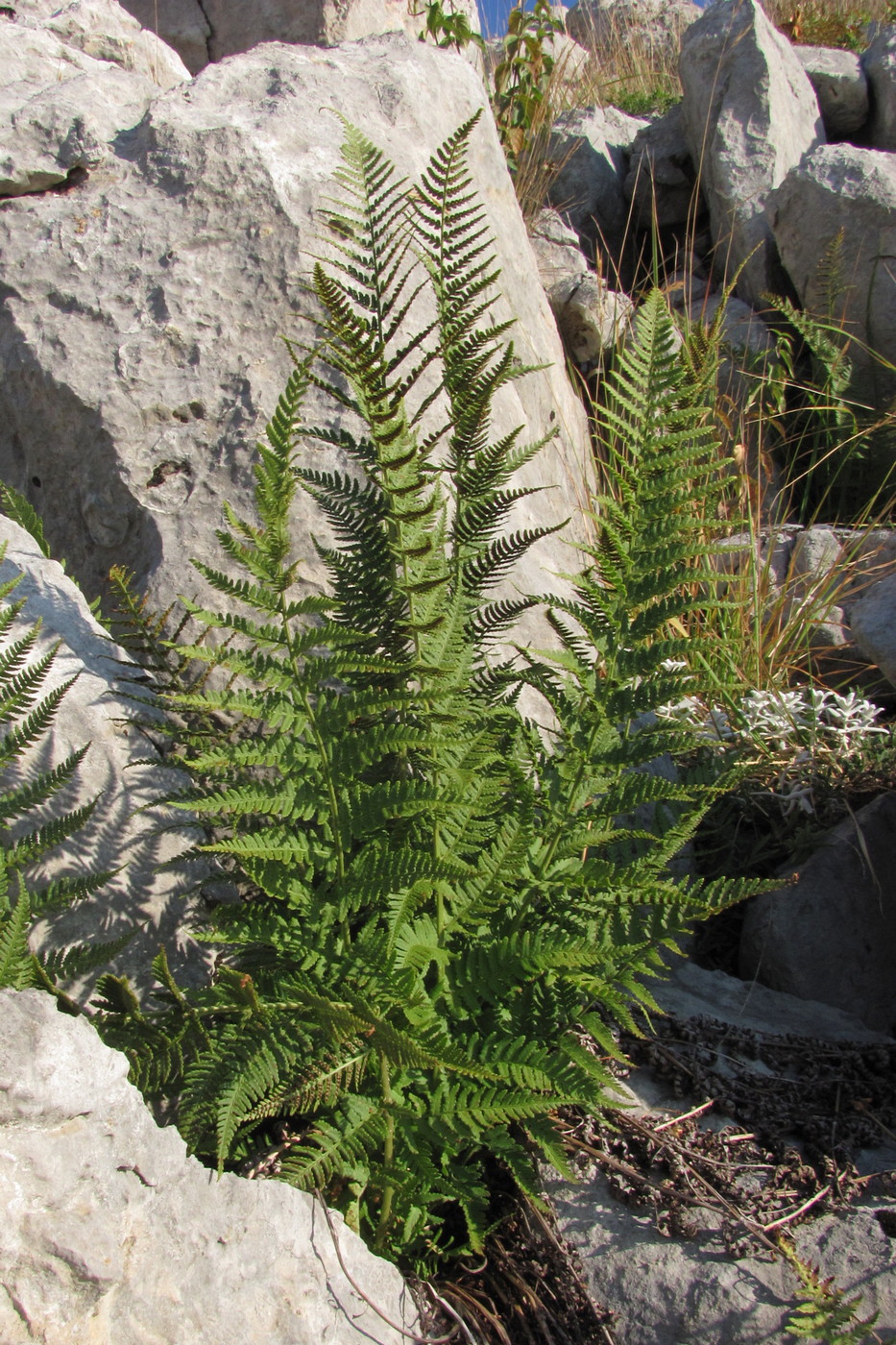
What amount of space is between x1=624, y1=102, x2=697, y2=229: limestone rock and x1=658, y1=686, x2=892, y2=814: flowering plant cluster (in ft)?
16.1

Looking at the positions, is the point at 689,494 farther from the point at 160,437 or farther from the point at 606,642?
the point at 160,437

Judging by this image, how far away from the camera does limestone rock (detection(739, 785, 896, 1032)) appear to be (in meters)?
2.65

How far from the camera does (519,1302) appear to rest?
1658 millimetres

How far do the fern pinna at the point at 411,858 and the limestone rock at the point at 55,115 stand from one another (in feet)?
5.63

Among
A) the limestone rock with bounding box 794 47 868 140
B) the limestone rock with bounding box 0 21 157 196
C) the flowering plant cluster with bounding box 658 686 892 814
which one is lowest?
the flowering plant cluster with bounding box 658 686 892 814

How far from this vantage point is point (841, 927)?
8.89 ft

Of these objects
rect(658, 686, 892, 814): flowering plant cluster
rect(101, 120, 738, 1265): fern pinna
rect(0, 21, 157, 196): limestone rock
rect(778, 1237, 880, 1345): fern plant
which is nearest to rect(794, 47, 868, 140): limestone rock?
rect(0, 21, 157, 196): limestone rock

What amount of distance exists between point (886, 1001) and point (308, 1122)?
1704 mm

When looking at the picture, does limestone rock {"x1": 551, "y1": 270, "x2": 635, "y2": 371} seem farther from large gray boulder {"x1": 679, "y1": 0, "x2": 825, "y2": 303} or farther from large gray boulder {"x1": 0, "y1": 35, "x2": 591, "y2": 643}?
large gray boulder {"x1": 0, "y1": 35, "x2": 591, "y2": 643}

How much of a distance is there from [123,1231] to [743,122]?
7.03 m

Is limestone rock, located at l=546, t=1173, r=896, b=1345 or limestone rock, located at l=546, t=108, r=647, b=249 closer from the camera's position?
limestone rock, located at l=546, t=1173, r=896, b=1345

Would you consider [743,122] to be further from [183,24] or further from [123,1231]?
[123,1231]

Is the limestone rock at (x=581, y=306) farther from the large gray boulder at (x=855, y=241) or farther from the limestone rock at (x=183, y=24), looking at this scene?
the limestone rock at (x=183, y=24)

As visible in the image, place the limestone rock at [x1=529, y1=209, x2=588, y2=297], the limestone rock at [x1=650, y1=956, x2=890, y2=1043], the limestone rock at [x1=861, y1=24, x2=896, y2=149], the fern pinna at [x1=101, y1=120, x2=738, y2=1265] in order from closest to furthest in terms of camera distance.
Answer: the fern pinna at [x1=101, y1=120, x2=738, y2=1265], the limestone rock at [x1=650, y1=956, x2=890, y2=1043], the limestone rock at [x1=529, y1=209, x2=588, y2=297], the limestone rock at [x1=861, y1=24, x2=896, y2=149]
